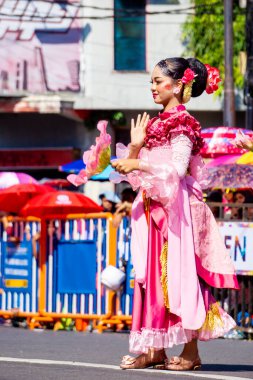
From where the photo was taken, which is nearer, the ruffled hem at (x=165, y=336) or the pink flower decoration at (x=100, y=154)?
the ruffled hem at (x=165, y=336)

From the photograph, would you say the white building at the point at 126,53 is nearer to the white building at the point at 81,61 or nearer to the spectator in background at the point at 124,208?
the white building at the point at 81,61

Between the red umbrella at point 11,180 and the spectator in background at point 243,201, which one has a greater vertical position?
the red umbrella at point 11,180

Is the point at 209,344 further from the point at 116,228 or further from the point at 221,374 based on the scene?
the point at 221,374

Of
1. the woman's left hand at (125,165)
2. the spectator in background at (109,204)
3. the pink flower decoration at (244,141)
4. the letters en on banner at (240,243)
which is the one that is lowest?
the letters en on banner at (240,243)

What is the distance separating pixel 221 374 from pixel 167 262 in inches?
31.7

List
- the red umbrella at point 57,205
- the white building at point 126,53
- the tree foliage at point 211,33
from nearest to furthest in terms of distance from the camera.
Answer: the red umbrella at point 57,205
the tree foliage at point 211,33
the white building at point 126,53

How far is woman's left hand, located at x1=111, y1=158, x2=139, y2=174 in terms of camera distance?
340 inches

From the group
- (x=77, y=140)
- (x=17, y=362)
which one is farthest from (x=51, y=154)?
(x=17, y=362)

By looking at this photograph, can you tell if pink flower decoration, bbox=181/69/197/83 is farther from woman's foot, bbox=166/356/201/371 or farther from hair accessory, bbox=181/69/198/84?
woman's foot, bbox=166/356/201/371

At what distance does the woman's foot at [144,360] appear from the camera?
895cm

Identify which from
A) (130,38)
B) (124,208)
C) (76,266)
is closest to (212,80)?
(124,208)

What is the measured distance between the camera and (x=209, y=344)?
1288cm

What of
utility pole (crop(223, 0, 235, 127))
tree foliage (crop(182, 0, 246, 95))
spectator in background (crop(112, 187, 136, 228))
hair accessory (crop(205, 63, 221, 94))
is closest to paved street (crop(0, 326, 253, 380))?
spectator in background (crop(112, 187, 136, 228))

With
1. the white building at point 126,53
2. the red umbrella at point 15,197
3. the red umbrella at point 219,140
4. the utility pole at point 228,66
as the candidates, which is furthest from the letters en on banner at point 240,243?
the white building at point 126,53
